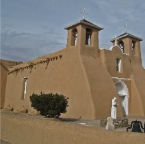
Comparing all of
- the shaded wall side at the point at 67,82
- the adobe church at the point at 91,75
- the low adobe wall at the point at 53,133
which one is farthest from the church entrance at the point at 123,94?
the low adobe wall at the point at 53,133

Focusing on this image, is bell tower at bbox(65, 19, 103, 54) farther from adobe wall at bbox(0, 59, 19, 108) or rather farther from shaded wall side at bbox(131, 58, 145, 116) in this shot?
adobe wall at bbox(0, 59, 19, 108)

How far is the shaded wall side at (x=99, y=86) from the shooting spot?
20.1 m

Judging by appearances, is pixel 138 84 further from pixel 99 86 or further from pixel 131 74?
pixel 99 86

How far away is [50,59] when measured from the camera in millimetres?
25688

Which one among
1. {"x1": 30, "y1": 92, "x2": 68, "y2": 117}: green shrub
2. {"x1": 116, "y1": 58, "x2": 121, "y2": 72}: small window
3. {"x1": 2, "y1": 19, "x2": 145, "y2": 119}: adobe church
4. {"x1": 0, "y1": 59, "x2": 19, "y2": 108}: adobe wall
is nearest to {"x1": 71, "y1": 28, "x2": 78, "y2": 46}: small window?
{"x1": 2, "y1": 19, "x2": 145, "y2": 119}: adobe church

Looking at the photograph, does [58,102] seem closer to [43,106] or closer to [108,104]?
[43,106]

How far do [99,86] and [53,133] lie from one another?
39.4 feet

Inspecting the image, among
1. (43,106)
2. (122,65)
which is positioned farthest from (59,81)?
(43,106)

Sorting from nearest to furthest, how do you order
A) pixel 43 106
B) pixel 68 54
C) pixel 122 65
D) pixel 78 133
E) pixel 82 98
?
pixel 78 133, pixel 43 106, pixel 82 98, pixel 68 54, pixel 122 65

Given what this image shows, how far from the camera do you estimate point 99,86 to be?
69.0 feet

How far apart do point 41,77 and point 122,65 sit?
8.71 m

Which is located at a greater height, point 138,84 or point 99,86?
point 138,84

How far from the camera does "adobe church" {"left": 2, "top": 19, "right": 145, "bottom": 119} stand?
20484 millimetres

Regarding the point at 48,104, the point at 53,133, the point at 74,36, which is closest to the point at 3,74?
the point at 74,36
